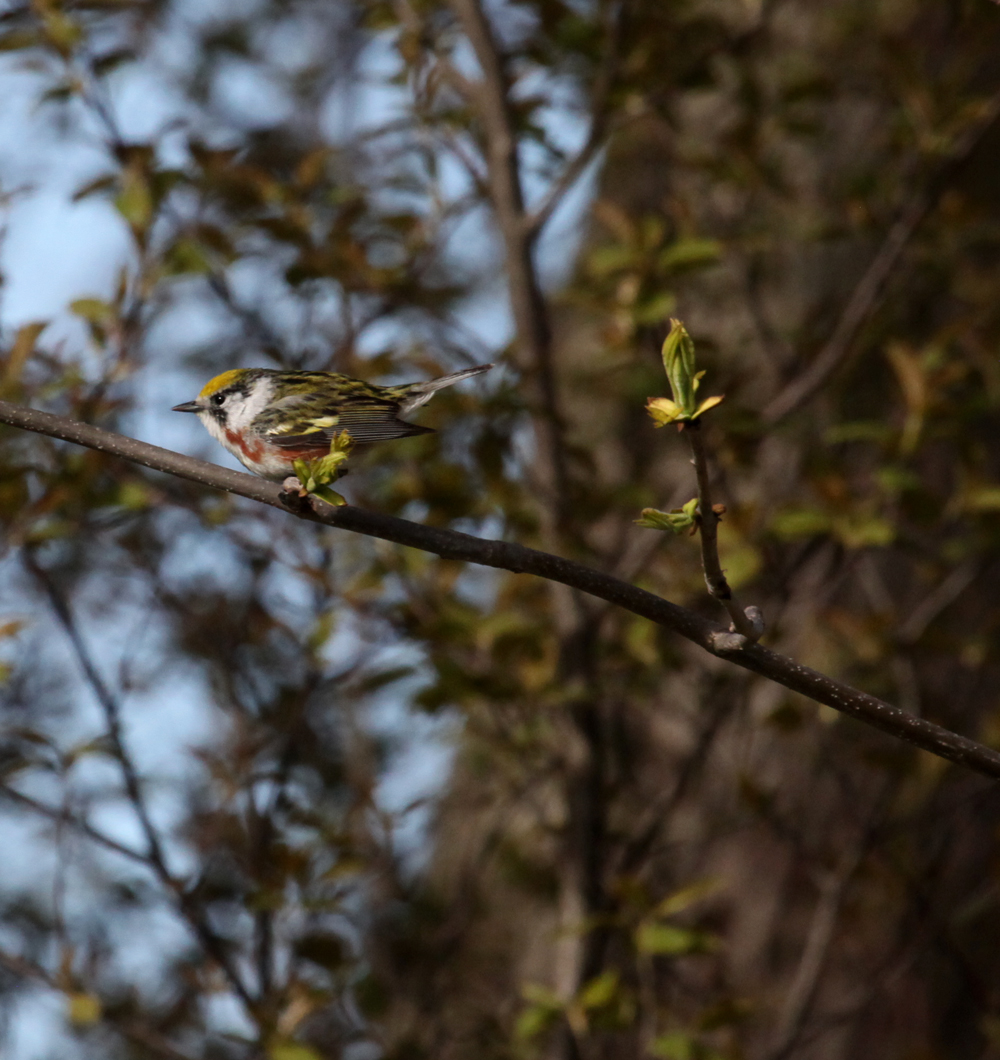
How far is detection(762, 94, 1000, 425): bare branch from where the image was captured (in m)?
3.66

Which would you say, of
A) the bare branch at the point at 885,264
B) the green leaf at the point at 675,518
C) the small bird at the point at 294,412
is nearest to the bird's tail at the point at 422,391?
the small bird at the point at 294,412

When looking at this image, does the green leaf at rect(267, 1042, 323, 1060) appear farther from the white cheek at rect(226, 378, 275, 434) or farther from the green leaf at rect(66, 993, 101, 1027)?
the white cheek at rect(226, 378, 275, 434)

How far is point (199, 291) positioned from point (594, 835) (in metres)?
2.75

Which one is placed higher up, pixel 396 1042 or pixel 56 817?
pixel 56 817

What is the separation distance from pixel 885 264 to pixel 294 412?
199cm

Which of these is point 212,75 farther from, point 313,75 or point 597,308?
point 597,308

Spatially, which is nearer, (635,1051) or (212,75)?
(635,1051)

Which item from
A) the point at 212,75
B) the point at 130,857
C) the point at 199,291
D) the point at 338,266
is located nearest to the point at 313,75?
the point at 212,75

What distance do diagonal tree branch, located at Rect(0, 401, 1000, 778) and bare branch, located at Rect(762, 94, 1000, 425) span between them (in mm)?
1997

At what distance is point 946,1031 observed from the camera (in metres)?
4.56

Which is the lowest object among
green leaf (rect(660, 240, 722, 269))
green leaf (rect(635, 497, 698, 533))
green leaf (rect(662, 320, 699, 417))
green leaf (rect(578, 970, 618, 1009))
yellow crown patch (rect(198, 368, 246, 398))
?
green leaf (rect(635, 497, 698, 533))

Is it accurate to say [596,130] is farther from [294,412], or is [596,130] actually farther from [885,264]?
[294,412]

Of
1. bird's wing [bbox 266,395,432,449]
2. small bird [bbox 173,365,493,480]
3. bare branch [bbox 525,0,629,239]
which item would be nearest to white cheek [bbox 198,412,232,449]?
small bird [bbox 173,365,493,480]

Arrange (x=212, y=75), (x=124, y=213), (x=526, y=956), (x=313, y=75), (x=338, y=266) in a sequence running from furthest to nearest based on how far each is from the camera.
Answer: (x=313, y=75) → (x=212, y=75) → (x=526, y=956) → (x=338, y=266) → (x=124, y=213)
